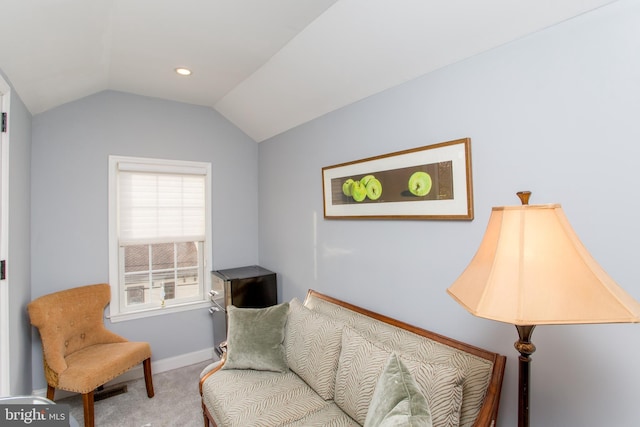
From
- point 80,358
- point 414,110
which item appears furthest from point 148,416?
point 414,110

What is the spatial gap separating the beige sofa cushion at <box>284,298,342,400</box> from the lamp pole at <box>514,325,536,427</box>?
1040mm

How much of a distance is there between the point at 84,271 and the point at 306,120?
2.41m

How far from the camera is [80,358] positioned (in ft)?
8.01

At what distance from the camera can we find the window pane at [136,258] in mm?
3109

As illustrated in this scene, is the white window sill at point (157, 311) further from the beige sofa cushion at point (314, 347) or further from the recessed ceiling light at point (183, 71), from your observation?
the recessed ceiling light at point (183, 71)

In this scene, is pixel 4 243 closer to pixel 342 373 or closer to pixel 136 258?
pixel 136 258

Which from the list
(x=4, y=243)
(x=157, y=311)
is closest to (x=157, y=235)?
(x=157, y=311)

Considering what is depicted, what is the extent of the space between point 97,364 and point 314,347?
5.41 ft

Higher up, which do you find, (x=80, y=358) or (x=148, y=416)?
(x=80, y=358)

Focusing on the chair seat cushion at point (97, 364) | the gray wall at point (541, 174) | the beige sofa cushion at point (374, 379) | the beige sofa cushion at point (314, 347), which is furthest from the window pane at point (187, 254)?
the beige sofa cushion at point (374, 379)

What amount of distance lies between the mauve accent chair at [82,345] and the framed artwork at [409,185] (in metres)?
2.04

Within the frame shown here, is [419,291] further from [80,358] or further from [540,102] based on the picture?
[80,358]

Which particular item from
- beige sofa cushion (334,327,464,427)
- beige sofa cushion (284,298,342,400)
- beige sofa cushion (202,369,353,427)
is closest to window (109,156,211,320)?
beige sofa cushion (202,369,353,427)

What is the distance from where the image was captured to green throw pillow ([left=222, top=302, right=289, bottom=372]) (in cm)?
219
